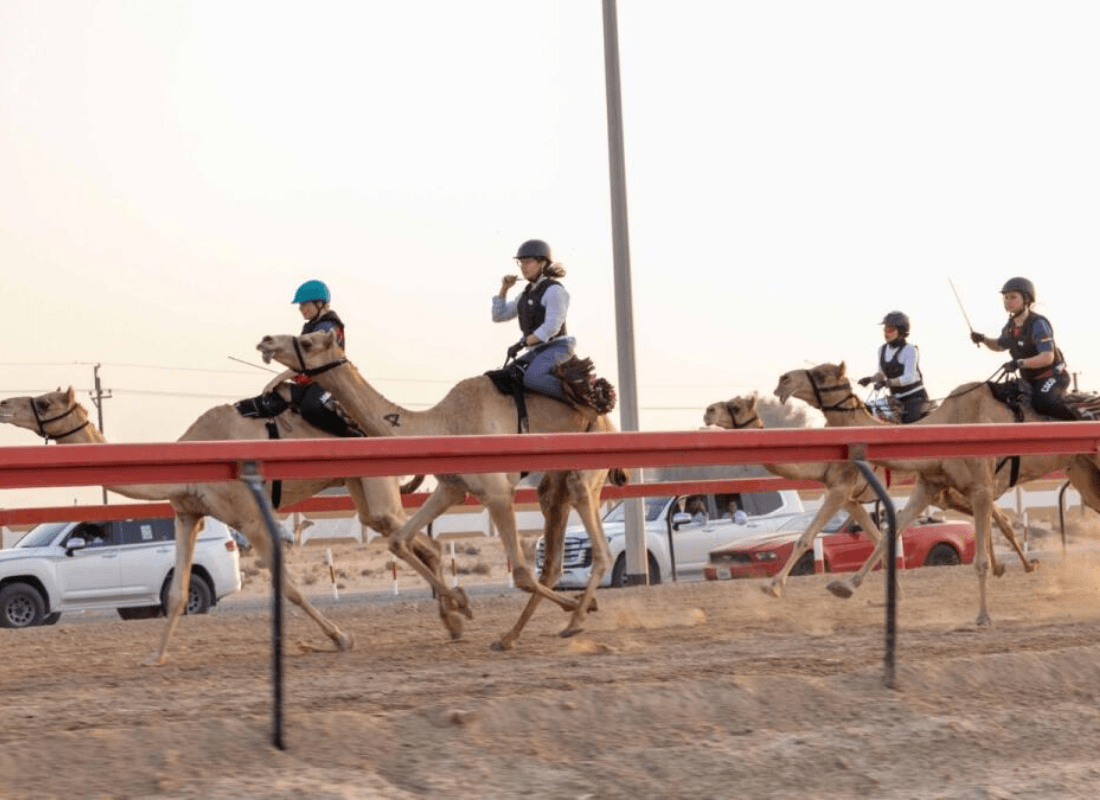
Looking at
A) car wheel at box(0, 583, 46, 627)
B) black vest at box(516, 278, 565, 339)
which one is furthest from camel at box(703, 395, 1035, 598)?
car wheel at box(0, 583, 46, 627)

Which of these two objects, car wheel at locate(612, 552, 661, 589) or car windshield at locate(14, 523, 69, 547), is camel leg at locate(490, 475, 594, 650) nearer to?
car wheel at locate(612, 552, 661, 589)

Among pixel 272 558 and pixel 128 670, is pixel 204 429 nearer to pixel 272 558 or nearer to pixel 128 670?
pixel 128 670

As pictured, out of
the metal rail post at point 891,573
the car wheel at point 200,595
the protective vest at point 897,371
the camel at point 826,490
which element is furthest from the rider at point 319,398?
the car wheel at point 200,595

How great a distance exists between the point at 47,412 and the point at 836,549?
13.3 metres

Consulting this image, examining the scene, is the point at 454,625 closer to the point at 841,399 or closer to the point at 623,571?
the point at 841,399

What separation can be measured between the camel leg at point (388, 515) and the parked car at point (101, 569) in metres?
9.34

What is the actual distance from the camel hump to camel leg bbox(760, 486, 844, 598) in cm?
311

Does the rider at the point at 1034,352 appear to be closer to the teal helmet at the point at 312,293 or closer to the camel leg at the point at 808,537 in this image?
A: the camel leg at the point at 808,537

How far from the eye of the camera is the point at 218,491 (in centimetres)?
1293

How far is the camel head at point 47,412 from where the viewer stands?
1432 cm

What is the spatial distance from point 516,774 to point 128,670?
5.20 metres

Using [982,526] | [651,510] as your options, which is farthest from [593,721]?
[651,510]

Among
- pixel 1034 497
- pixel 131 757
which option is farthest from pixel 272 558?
pixel 1034 497

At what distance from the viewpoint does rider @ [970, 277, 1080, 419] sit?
53.2 feet
